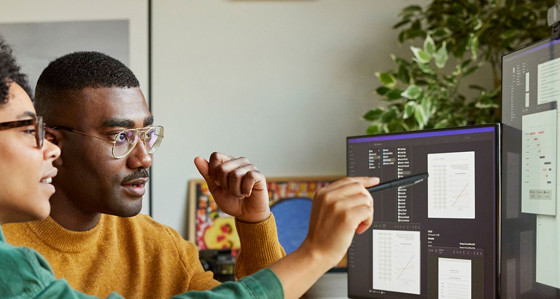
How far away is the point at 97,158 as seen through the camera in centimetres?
129

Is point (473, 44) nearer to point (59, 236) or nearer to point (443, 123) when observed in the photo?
point (443, 123)

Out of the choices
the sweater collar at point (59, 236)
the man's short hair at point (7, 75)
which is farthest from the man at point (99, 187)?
the man's short hair at point (7, 75)

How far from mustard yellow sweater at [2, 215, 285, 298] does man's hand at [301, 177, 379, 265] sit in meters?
0.44

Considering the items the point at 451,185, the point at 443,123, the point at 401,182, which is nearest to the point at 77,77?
the point at 401,182

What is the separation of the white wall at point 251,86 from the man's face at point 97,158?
4.86 feet

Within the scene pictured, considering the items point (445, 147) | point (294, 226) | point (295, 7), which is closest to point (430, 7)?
point (295, 7)

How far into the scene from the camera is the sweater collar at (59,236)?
49.1 inches

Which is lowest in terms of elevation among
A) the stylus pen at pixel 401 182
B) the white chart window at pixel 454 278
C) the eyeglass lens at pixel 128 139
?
the white chart window at pixel 454 278

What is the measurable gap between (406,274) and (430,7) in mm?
1462

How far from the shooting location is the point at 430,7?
252 cm

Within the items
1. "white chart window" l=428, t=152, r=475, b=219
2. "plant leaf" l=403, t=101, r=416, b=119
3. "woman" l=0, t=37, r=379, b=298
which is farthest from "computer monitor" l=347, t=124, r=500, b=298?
"plant leaf" l=403, t=101, r=416, b=119

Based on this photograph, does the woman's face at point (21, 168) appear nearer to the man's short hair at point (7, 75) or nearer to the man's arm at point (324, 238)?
the man's short hair at point (7, 75)

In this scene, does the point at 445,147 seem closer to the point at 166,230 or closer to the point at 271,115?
the point at 166,230

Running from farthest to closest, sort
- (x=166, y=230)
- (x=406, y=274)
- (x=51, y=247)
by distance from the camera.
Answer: (x=166, y=230) < (x=406, y=274) < (x=51, y=247)
